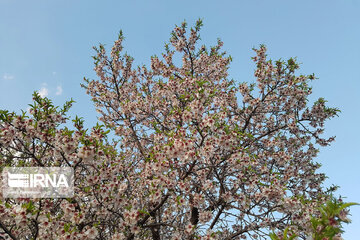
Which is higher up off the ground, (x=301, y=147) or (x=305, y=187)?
(x=301, y=147)

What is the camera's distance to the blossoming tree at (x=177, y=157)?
5324 millimetres

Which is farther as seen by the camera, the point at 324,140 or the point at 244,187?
the point at 324,140

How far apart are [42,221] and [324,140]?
892 centimetres

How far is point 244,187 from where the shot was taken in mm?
7285

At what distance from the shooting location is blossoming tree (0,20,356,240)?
5.32 metres

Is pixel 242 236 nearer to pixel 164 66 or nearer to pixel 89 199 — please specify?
pixel 89 199

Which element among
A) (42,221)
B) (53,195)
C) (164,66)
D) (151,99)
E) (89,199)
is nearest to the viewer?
(42,221)

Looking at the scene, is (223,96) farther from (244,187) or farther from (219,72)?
(244,187)

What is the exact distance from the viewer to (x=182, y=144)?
5.68m

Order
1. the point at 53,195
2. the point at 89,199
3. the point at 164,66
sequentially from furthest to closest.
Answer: the point at 164,66 < the point at 89,199 < the point at 53,195

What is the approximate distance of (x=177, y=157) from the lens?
19.2 feet

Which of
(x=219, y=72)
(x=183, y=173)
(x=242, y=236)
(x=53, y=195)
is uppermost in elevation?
Answer: (x=219, y=72)

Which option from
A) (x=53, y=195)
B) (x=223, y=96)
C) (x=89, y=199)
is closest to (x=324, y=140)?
(x=223, y=96)

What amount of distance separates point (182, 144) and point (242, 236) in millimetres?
4965
